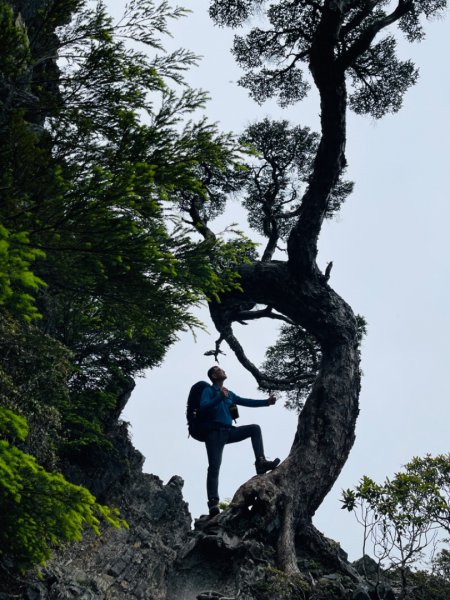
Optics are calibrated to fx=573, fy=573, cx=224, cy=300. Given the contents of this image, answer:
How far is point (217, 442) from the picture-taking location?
432 inches

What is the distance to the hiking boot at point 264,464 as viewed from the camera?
11766 mm

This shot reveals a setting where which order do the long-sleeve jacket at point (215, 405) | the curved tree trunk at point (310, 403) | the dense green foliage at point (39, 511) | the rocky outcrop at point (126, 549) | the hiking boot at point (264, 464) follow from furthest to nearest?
the hiking boot at point (264, 464) < the curved tree trunk at point (310, 403) < the long-sleeve jacket at point (215, 405) < the rocky outcrop at point (126, 549) < the dense green foliage at point (39, 511)

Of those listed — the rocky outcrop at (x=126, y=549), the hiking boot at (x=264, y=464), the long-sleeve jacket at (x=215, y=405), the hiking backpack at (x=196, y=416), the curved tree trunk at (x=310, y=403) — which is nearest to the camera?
the rocky outcrop at (x=126, y=549)

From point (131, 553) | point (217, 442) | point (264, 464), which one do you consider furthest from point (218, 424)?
point (131, 553)

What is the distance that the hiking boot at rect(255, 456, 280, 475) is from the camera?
11.8 meters

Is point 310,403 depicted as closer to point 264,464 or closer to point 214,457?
point 264,464

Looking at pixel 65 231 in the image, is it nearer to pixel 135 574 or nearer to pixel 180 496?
pixel 135 574

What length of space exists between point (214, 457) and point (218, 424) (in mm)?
629

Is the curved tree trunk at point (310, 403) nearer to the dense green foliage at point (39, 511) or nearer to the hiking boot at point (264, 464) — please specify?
the hiking boot at point (264, 464)

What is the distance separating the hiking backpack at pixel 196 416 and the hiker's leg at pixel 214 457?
160 millimetres

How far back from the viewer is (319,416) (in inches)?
506

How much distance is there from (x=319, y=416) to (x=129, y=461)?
4.46 m

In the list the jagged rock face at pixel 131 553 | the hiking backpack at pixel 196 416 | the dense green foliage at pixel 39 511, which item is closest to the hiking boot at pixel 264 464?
the hiking backpack at pixel 196 416

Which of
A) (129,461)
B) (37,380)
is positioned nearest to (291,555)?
(129,461)
